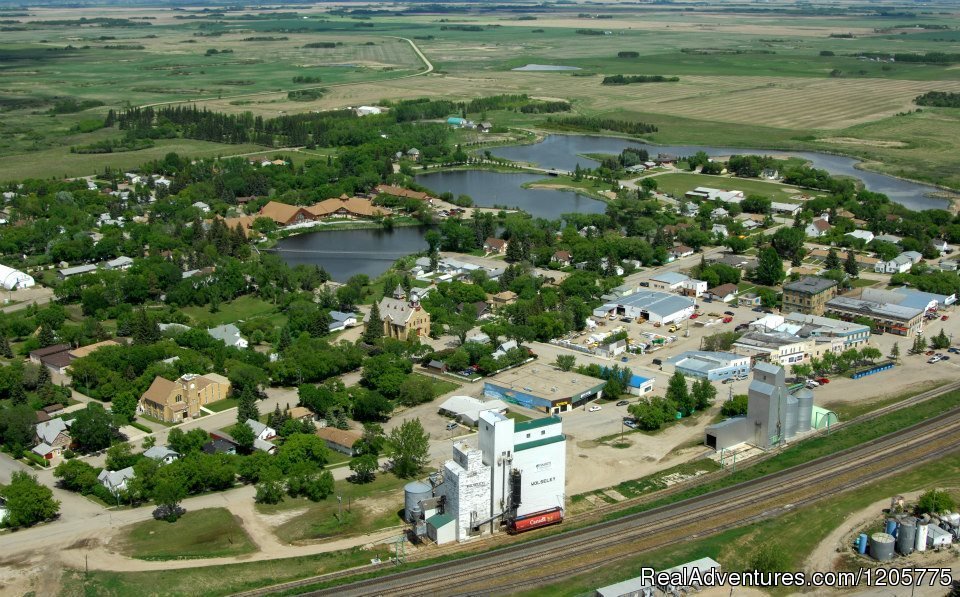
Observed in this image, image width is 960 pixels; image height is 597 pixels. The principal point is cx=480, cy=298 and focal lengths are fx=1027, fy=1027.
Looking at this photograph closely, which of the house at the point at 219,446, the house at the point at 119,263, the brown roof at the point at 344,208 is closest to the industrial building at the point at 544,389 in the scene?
the house at the point at 219,446

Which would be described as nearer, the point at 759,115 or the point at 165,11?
Result: the point at 759,115

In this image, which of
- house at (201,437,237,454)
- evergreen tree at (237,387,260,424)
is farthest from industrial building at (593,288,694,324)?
house at (201,437,237,454)

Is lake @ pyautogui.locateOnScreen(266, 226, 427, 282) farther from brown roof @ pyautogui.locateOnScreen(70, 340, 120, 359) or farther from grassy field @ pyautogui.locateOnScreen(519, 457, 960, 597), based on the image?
grassy field @ pyautogui.locateOnScreen(519, 457, 960, 597)

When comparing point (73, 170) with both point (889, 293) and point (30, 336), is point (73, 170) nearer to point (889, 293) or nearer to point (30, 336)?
point (30, 336)

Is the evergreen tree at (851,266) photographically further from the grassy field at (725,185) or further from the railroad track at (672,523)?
the railroad track at (672,523)

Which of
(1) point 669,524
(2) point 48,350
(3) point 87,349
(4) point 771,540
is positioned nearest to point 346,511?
(1) point 669,524

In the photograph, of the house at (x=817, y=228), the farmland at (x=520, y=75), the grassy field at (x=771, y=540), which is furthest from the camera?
the farmland at (x=520, y=75)

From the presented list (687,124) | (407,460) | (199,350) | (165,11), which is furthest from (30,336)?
(165,11)
